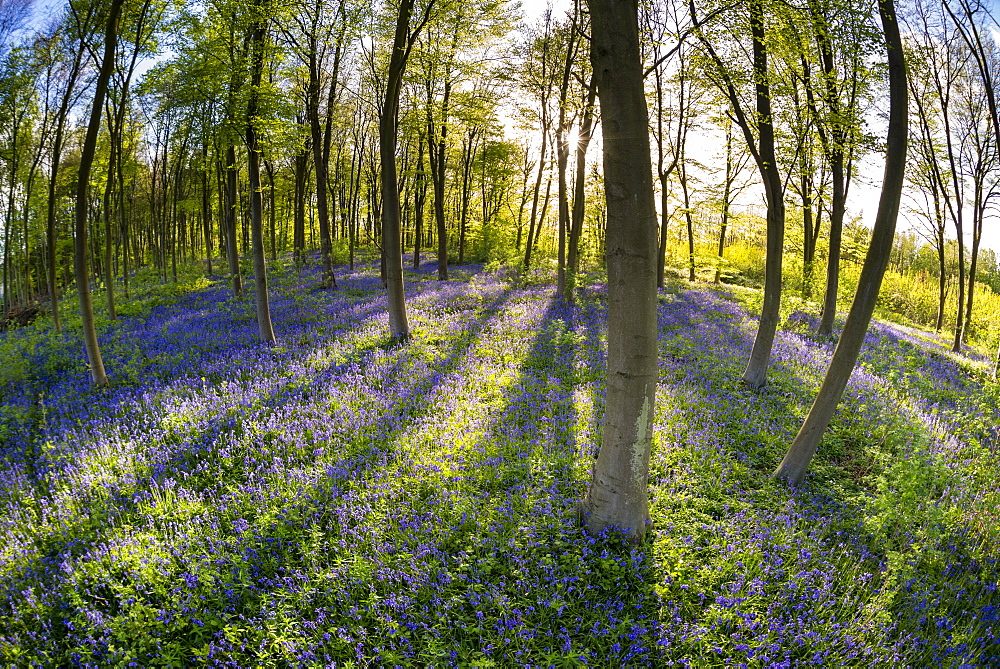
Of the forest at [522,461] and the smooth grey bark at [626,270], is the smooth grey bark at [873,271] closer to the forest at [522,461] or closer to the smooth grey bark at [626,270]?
the forest at [522,461]

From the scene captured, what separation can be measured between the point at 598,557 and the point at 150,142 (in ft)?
100

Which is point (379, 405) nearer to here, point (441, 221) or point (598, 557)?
point (598, 557)

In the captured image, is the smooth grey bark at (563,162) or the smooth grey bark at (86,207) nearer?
the smooth grey bark at (86,207)

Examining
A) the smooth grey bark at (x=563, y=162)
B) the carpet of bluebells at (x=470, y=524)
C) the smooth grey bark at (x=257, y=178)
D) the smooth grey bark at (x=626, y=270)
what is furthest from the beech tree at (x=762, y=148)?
the smooth grey bark at (x=257, y=178)

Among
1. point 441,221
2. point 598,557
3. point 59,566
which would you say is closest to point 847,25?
point 598,557

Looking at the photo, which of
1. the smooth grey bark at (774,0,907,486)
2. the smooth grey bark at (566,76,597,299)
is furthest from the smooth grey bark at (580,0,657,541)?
the smooth grey bark at (566,76,597,299)

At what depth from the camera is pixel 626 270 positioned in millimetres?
3988

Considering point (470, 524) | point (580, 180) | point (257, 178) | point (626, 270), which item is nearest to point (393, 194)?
point (257, 178)

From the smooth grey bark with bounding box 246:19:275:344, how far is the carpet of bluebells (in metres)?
2.15

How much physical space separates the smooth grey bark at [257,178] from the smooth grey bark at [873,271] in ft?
34.4

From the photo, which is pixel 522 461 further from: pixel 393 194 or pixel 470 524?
pixel 393 194

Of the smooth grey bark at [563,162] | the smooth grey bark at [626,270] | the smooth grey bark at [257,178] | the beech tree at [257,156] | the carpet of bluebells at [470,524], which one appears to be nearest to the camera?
the carpet of bluebells at [470,524]

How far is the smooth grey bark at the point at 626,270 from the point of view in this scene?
380cm

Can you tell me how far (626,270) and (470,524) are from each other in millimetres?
2886
